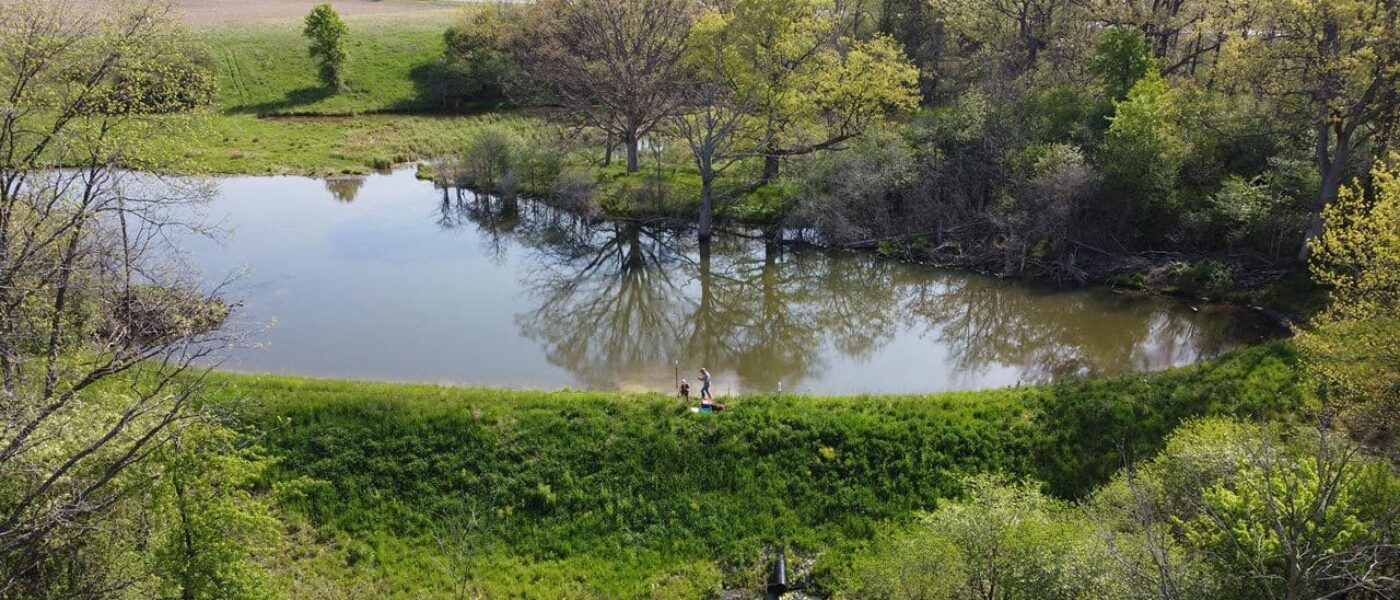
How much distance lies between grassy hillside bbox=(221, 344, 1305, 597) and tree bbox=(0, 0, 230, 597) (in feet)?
11.3

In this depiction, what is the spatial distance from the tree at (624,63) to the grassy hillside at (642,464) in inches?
817

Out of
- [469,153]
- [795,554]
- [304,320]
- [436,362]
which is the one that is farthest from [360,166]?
[795,554]

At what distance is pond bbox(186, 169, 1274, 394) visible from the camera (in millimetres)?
22438

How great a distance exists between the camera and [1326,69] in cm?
2280

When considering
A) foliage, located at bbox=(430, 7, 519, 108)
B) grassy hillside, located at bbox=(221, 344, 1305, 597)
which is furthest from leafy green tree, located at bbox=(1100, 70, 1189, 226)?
foliage, located at bbox=(430, 7, 519, 108)

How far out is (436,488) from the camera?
16.7m

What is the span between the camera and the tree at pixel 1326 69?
2225 cm

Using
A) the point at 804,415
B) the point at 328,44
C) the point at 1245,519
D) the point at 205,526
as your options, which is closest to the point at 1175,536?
the point at 1245,519

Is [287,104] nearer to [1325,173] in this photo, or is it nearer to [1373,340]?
[1325,173]

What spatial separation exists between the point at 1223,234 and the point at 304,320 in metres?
29.8

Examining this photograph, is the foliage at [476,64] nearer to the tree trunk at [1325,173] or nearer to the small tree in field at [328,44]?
the small tree in field at [328,44]

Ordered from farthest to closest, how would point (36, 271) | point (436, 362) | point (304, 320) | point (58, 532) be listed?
1. point (304, 320)
2. point (436, 362)
3. point (36, 271)
4. point (58, 532)

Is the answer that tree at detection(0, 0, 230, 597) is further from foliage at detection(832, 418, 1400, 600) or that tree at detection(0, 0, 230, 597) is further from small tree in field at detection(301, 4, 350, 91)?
small tree in field at detection(301, 4, 350, 91)

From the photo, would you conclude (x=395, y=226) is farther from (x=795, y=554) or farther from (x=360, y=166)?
(x=795, y=554)
